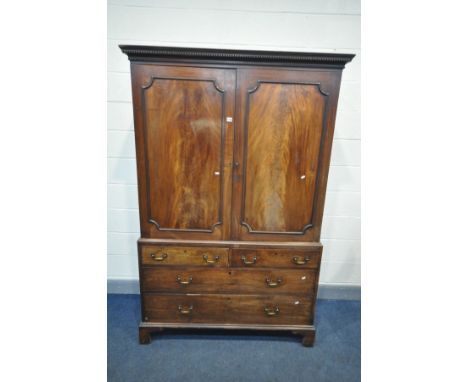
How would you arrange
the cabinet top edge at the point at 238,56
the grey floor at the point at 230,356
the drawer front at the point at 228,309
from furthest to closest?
the drawer front at the point at 228,309
the grey floor at the point at 230,356
the cabinet top edge at the point at 238,56

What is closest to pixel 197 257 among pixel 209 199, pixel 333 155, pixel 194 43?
pixel 209 199

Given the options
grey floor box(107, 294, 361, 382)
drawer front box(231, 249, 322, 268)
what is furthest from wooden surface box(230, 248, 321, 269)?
grey floor box(107, 294, 361, 382)

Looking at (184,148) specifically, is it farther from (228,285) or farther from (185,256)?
(228,285)

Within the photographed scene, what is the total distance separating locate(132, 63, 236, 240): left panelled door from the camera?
144 centimetres

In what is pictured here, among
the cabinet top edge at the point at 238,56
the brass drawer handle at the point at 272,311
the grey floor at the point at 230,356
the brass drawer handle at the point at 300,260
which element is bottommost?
the grey floor at the point at 230,356

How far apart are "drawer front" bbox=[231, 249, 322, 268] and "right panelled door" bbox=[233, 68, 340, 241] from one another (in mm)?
97

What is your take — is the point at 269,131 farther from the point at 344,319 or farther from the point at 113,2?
the point at 344,319

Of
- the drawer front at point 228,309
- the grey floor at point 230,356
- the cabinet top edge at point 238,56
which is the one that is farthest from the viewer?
the drawer front at point 228,309

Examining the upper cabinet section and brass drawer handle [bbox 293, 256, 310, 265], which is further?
brass drawer handle [bbox 293, 256, 310, 265]

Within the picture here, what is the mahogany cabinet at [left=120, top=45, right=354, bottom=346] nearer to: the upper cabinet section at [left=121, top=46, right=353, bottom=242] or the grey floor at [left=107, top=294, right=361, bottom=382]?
the upper cabinet section at [left=121, top=46, right=353, bottom=242]

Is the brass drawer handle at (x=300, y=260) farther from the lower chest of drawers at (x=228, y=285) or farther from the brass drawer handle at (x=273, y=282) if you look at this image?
the brass drawer handle at (x=273, y=282)

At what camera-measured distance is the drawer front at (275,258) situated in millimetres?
1655

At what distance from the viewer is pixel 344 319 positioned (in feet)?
7.02

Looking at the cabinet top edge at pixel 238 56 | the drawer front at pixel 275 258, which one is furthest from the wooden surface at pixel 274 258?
the cabinet top edge at pixel 238 56
